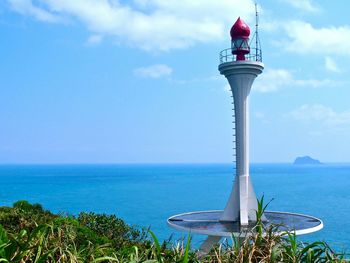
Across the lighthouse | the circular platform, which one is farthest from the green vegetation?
the lighthouse

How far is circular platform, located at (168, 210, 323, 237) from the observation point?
21.9m

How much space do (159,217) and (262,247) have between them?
61.4 meters

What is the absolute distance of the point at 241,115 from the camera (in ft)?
83.4

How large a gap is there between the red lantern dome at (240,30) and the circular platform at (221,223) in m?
10.0

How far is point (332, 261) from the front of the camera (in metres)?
5.57

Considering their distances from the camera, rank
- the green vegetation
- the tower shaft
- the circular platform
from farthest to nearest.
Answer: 1. the tower shaft
2. the circular platform
3. the green vegetation

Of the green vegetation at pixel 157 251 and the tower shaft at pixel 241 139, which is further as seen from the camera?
the tower shaft at pixel 241 139

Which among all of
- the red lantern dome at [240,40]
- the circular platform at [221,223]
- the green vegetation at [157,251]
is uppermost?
the red lantern dome at [240,40]

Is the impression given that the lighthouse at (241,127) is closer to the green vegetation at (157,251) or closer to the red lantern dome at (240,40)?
the red lantern dome at (240,40)

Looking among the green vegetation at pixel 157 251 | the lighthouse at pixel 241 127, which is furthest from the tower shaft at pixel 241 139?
the green vegetation at pixel 157 251

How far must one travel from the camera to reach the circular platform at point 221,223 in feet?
72.0

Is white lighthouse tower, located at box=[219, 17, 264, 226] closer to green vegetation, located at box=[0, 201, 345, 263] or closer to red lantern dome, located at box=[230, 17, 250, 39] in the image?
red lantern dome, located at box=[230, 17, 250, 39]

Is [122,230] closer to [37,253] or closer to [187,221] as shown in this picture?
[187,221]

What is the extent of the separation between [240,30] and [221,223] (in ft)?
34.3
